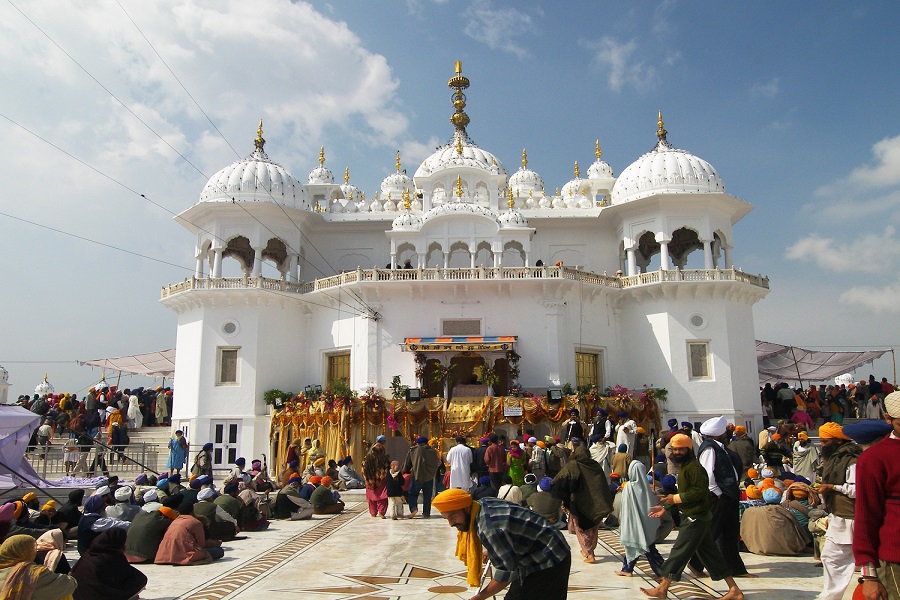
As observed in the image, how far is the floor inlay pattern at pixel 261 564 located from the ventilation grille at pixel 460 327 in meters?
12.1

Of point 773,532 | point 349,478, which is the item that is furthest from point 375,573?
point 349,478

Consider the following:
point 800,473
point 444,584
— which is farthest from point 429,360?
point 444,584

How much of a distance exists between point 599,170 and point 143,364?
26.8m

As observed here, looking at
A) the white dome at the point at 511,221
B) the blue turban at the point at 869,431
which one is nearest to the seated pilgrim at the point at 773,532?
the blue turban at the point at 869,431

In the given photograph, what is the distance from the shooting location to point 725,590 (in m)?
7.04

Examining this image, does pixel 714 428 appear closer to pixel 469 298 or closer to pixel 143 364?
pixel 469 298

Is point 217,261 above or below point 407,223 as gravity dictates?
below

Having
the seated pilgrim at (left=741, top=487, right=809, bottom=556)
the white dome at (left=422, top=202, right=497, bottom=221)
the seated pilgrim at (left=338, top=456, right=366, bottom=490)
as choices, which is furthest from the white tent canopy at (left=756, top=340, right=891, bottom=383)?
the seated pilgrim at (left=741, top=487, right=809, bottom=556)

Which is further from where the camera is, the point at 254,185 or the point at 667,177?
the point at 254,185

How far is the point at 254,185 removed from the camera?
26.8m

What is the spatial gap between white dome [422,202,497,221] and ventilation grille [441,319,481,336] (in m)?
4.11

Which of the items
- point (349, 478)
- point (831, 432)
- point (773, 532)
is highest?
point (831, 432)

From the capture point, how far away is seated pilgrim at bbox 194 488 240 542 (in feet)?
34.0

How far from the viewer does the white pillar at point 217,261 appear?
2623 centimetres
